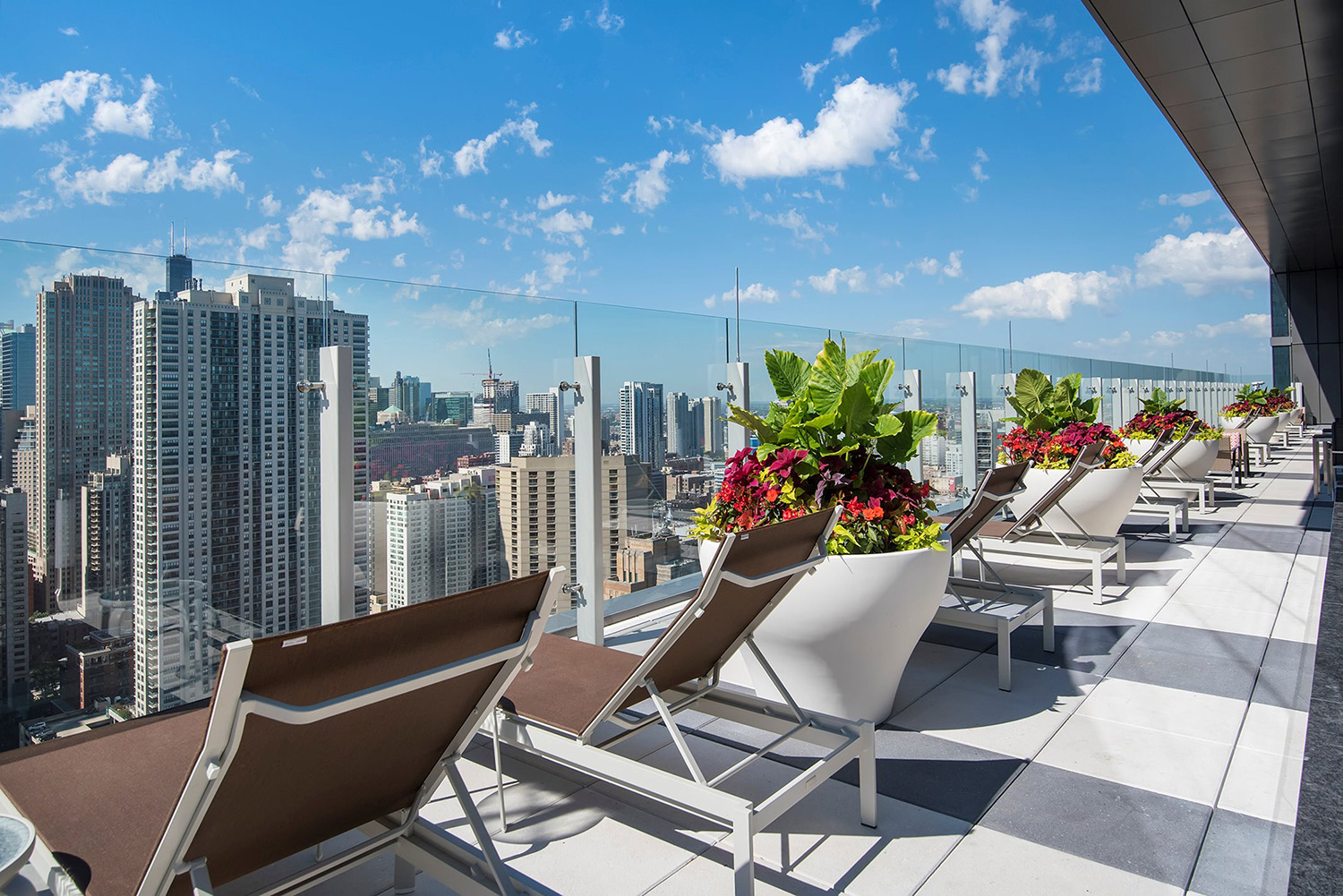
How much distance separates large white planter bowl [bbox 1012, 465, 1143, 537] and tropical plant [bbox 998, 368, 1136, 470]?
0.50 ft

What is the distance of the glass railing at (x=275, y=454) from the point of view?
8.32 feet

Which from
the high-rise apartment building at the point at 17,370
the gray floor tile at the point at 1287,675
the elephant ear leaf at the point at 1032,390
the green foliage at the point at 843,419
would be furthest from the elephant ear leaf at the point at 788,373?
the elephant ear leaf at the point at 1032,390

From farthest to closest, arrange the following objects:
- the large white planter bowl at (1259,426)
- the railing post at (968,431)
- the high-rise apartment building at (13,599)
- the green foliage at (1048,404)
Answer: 1. the large white planter bowl at (1259,426)
2. the railing post at (968,431)
3. the green foliage at (1048,404)
4. the high-rise apartment building at (13,599)

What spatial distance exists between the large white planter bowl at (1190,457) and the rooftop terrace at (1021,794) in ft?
16.7

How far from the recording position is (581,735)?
2070 millimetres

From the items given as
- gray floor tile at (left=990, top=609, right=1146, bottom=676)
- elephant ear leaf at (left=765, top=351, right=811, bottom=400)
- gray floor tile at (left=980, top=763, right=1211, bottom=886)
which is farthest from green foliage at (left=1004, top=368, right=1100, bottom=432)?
gray floor tile at (left=980, top=763, right=1211, bottom=886)

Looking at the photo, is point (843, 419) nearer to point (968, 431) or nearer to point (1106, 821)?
point (1106, 821)

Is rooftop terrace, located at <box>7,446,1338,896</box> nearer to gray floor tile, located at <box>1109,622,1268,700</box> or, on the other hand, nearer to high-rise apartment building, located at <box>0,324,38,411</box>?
gray floor tile, located at <box>1109,622,1268,700</box>

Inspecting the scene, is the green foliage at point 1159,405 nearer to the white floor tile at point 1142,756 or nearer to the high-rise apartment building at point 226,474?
the white floor tile at point 1142,756

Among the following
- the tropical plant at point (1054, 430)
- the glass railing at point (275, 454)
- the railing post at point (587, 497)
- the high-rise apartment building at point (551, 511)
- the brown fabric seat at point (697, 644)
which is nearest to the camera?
the brown fabric seat at point (697, 644)

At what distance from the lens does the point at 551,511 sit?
13.3ft

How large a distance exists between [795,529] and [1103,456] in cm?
462

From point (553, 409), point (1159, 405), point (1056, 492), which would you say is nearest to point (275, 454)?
point (553, 409)

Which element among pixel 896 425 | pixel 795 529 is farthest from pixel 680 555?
pixel 795 529
